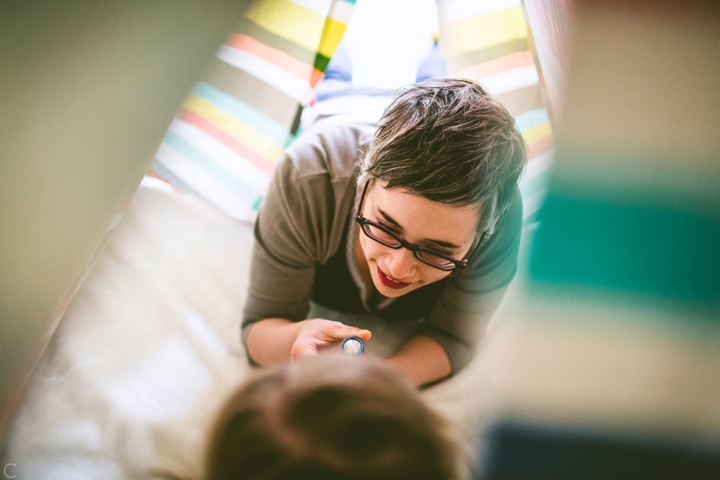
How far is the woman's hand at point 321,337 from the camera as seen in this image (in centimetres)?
45

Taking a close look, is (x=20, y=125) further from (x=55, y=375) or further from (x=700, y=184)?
(x=700, y=184)

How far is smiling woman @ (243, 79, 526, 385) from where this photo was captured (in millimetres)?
390

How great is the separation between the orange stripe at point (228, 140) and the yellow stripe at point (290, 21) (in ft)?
0.68

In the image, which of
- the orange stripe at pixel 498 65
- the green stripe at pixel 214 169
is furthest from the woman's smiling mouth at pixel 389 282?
the green stripe at pixel 214 169

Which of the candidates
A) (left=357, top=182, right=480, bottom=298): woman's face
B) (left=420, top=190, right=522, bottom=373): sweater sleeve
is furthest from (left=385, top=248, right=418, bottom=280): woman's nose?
(left=420, top=190, right=522, bottom=373): sweater sleeve

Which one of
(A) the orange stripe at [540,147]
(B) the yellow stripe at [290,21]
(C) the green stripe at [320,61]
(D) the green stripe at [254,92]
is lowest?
(D) the green stripe at [254,92]

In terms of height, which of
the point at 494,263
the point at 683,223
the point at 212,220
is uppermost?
the point at 683,223

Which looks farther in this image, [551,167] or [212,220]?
[212,220]

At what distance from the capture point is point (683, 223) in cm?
39

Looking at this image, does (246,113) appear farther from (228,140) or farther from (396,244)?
(396,244)

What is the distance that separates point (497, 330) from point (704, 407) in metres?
0.24

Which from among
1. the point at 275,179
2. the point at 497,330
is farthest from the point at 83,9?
the point at 497,330

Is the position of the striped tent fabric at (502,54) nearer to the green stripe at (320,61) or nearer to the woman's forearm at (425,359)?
the green stripe at (320,61)

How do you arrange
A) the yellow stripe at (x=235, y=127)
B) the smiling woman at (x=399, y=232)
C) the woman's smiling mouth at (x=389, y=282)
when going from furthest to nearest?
the yellow stripe at (x=235, y=127) < the woman's smiling mouth at (x=389, y=282) < the smiling woman at (x=399, y=232)
